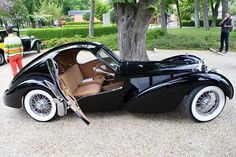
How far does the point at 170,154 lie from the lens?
367cm

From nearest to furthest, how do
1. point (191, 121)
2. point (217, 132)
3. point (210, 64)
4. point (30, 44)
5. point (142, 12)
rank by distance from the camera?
point (217, 132) → point (191, 121) → point (142, 12) → point (210, 64) → point (30, 44)

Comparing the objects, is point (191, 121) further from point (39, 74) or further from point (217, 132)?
point (39, 74)

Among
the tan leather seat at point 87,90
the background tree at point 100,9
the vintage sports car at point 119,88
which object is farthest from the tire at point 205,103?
the background tree at point 100,9

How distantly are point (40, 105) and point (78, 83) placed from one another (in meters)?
0.92

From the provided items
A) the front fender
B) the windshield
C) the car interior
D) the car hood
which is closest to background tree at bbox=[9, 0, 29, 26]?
the car interior

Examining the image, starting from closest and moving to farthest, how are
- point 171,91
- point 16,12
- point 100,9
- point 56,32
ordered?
1. point 171,91
2. point 56,32
3. point 16,12
4. point 100,9

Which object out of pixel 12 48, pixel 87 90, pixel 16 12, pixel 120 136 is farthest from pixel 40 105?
pixel 16 12

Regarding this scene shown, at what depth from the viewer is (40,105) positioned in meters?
4.83

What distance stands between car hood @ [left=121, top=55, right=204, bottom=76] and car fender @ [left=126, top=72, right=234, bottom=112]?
1.01 ft

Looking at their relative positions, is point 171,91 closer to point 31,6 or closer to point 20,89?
point 20,89

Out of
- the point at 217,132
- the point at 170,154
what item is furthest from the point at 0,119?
the point at 217,132

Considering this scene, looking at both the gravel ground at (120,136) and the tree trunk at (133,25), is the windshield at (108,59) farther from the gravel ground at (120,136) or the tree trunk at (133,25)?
the tree trunk at (133,25)

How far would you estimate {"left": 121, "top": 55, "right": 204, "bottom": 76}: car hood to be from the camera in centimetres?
481

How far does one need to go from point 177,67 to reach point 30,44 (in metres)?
10.0
